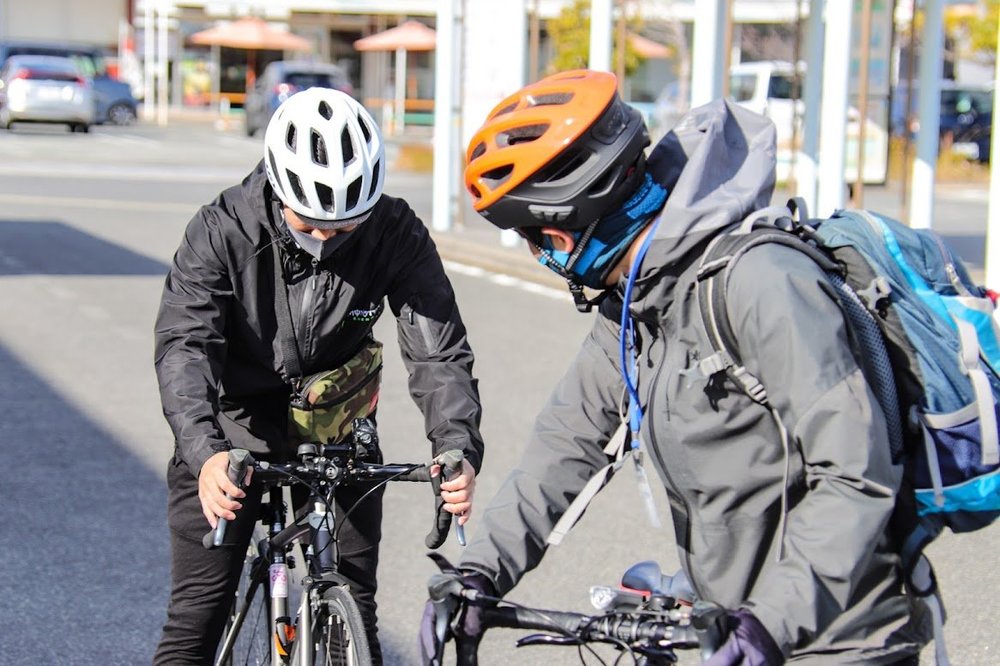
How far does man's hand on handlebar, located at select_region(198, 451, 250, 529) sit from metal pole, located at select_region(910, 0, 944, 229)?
11871mm

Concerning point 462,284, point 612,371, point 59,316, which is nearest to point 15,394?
point 59,316

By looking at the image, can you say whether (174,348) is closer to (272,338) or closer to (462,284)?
(272,338)

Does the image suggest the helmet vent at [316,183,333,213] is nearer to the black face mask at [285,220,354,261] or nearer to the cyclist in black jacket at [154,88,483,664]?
the cyclist in black jacket at [154,88,483,664]

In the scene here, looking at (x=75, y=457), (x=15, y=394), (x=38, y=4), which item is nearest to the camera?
(x=75, y=457)

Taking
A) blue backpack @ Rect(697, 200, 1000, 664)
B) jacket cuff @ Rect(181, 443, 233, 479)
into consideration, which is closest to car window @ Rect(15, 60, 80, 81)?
jacket cuff @ Rect(181, 443, 233, 479)

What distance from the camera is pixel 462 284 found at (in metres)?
14.1

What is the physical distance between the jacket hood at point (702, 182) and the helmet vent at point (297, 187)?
1.00 metres

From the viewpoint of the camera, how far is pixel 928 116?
1418 cm

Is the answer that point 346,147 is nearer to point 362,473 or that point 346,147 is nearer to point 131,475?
point 362,473

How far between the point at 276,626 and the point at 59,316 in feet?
28.3

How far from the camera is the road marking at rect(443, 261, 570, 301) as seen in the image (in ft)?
45.0

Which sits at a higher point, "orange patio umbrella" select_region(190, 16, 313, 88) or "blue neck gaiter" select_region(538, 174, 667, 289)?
"orange patio umbrella" select_region(190, 16, 313, 88)

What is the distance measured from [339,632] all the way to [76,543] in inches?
124

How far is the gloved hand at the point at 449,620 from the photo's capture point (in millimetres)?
2404
